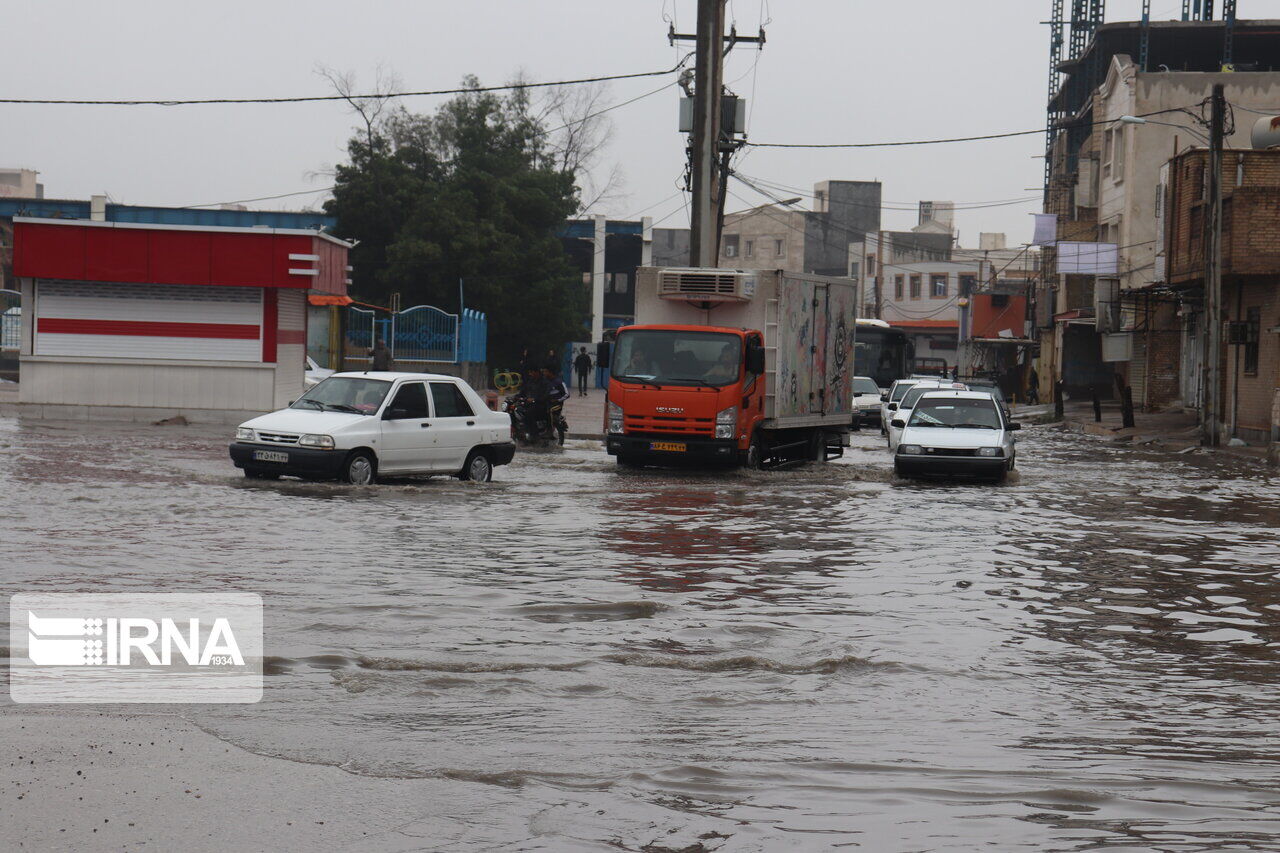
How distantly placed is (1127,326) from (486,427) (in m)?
39.8

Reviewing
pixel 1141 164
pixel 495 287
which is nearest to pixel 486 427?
pixel 495 287

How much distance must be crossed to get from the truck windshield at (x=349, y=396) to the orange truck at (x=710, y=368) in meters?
4.95

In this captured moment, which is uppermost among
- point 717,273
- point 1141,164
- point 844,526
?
point 1141,164

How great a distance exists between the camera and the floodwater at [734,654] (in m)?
5.92

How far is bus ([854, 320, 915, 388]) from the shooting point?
53.4 m

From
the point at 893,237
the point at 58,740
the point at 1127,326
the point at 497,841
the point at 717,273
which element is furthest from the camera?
the point at 893,237

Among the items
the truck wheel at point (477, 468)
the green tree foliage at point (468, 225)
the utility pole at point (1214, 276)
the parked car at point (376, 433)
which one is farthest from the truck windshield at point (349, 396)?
the green tree foliage at point (468, 225)

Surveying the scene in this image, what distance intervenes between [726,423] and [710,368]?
91 centimetres

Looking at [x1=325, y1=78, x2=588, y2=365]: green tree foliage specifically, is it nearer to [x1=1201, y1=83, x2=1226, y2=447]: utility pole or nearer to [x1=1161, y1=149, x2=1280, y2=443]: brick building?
[x1=1161, y1=149, x2=1280, y2=443]: brick building

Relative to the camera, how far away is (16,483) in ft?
59.4

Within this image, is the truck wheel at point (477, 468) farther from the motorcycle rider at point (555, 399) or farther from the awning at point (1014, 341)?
the awning at point (1014, 341)

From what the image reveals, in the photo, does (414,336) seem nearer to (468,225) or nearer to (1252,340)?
(468,225)

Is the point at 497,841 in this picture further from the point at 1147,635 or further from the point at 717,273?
the point at 717,273

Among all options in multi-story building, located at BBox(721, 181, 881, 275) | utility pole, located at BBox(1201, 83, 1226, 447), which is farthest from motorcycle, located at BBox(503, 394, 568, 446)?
multi-story building, located at BBox(721, 181, 881, 275)
